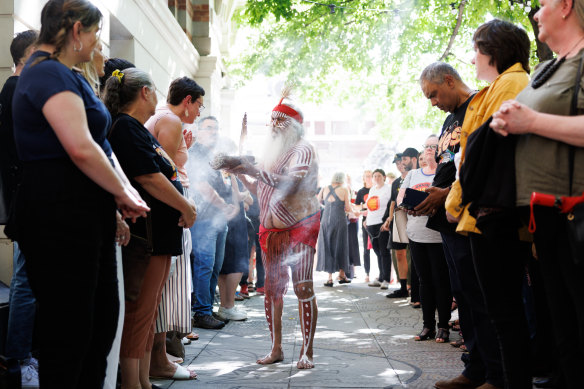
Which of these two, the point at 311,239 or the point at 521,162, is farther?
the point at 311,239

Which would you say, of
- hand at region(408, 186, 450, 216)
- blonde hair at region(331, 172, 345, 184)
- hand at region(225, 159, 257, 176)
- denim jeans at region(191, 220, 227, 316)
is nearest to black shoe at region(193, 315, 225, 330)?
denim jeans at region(191, 220, 227, 316)

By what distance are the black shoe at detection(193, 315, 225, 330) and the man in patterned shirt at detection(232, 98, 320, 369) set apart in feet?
6.07

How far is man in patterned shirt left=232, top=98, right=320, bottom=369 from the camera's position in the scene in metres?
4.91

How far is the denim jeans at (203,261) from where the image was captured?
6.84 meters

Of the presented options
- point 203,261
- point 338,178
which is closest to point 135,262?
point 203,261

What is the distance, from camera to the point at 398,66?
15758 mm

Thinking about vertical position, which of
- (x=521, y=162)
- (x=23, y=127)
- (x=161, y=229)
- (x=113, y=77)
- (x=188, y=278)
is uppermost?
(x=113, y=77)

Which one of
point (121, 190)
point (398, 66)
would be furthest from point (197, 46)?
point (121, 190)

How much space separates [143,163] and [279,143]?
1.75 metres

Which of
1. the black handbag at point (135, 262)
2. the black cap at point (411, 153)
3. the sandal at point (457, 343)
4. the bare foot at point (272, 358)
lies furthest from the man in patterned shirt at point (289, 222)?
the black cap at point (411, 153)

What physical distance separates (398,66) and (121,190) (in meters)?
13.9

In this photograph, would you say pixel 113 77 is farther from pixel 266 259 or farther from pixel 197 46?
pixel 197 46

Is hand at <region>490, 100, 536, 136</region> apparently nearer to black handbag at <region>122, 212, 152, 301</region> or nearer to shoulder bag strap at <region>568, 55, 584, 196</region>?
shoulder bag strap at <region>568, 55, 584, 196</region>

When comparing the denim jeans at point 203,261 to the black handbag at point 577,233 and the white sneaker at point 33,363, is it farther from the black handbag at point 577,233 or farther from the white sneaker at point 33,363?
the black handbag at point 577,233
